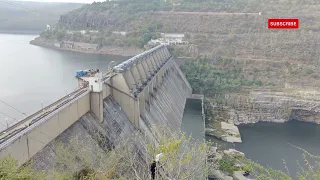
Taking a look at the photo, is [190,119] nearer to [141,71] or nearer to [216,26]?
[141,71]

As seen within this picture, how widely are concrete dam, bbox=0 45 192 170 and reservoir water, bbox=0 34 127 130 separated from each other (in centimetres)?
710

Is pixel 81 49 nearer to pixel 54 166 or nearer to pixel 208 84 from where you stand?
pixel 208 84

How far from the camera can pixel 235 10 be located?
205ft

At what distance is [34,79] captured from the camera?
35.1 m

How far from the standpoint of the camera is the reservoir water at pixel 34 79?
26059mm

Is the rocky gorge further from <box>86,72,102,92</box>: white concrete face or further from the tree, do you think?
the tree

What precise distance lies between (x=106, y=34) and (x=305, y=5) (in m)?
41.2

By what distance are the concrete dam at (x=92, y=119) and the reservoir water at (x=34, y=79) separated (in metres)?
7.10

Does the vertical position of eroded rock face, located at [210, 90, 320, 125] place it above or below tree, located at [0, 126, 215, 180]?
below

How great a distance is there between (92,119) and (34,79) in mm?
26118

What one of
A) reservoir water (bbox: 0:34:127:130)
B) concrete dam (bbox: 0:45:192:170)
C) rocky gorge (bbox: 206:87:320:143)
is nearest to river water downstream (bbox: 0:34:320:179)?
reservoir water (bbox: 0:34:127:130)

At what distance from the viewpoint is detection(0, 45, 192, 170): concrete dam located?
842 cm

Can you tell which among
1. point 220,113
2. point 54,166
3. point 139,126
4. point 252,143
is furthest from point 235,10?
point 54,166

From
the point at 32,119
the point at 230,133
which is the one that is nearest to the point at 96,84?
the point at 32,119
